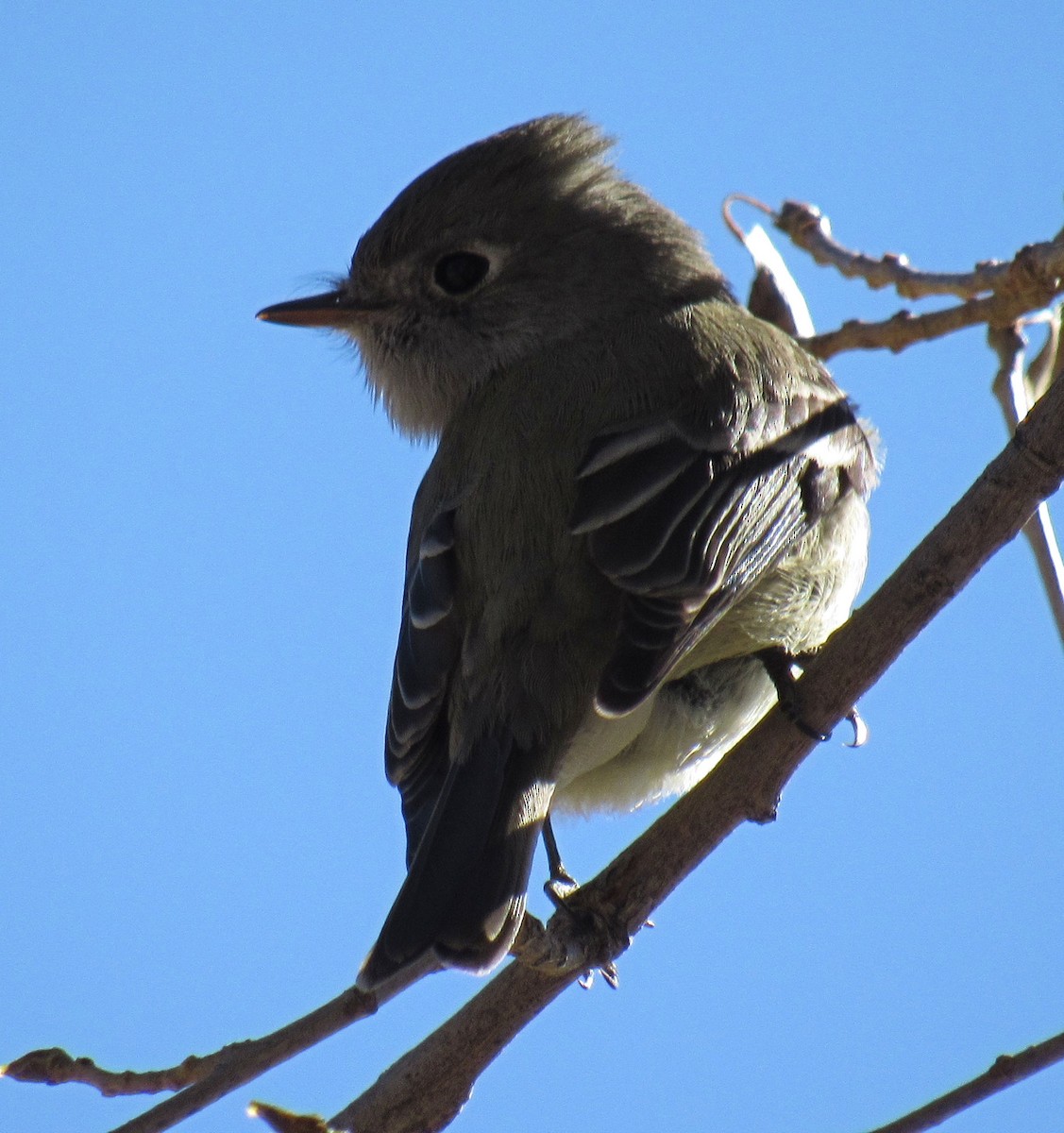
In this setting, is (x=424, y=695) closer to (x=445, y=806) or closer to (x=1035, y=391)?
(x=445, y=806)

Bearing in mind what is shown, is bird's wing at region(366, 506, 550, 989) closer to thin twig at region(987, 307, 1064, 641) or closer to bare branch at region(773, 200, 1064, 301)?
thin twig at region(987, 307, 1064, 641)

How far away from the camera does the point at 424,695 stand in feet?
11.2

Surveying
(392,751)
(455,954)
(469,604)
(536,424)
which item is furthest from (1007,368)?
(455,954)

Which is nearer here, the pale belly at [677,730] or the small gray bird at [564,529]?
the small gray bird at [564,529]

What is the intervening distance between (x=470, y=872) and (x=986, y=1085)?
104 cm

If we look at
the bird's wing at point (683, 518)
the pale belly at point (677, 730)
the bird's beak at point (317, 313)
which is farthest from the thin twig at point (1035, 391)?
the bird's beak at point (317, 313)

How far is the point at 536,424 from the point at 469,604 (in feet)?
1.69

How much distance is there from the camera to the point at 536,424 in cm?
370

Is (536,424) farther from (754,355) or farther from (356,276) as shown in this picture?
(356,276)

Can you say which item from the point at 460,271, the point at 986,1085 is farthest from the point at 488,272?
the point at 986,1085

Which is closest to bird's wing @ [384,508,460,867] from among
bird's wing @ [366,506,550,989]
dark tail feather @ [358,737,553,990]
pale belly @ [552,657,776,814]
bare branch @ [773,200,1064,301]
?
bird's wing @ [366,506,550,989]

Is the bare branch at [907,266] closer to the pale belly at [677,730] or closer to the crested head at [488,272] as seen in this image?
the crested head at [488,272]

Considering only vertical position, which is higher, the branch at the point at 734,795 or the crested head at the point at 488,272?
the crested head at the point at 488,272

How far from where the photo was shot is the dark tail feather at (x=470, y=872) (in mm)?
2844
